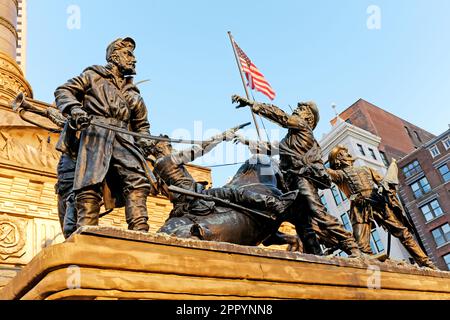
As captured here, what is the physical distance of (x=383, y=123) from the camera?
58188mm

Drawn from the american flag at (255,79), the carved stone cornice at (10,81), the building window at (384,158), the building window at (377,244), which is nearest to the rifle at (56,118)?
the carved stone cornice at (10,81)

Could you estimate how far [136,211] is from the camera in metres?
5.95

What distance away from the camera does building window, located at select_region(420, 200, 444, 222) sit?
4381cm

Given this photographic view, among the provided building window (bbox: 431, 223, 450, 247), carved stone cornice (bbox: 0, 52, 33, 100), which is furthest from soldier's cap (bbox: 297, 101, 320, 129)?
building window (bbox: 431, 223, 450, 247)

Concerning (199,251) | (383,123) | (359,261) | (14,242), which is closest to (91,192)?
(199,251)

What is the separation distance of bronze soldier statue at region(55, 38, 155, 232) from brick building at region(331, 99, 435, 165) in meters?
48.2

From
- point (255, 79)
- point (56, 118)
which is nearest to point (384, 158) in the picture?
point (255, 79)

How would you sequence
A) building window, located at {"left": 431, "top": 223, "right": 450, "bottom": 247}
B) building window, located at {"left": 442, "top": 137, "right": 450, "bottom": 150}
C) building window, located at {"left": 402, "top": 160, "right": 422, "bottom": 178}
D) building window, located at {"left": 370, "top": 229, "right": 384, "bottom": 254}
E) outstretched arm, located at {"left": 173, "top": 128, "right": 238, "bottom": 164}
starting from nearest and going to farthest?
outstretched arm, located at {"left": 173, "top": 128, "right": 238, "bottom": 164}, building window, located at {"left": 370, "top": 229, "right": 384, "bottom": 254}, building window, located at {"left": 431, "top": 223, "right": 450, "bottom": 247}, building window, located at {"left": 442, "top": 137, "right": 450, "bottom": 150}, building window, located at {"left": 402, "top": 160, "right": 422, "bottom": 178}

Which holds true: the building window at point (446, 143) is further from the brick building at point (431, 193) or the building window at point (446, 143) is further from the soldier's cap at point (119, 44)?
the soldier's cap at point (119, 44)

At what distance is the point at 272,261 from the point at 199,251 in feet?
3.00

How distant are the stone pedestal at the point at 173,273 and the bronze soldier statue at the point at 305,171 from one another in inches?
62.5

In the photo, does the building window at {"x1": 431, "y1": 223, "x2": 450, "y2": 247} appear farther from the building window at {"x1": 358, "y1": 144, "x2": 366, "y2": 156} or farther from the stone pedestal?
the stone pedestal

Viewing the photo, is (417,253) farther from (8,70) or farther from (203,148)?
(8,70)
